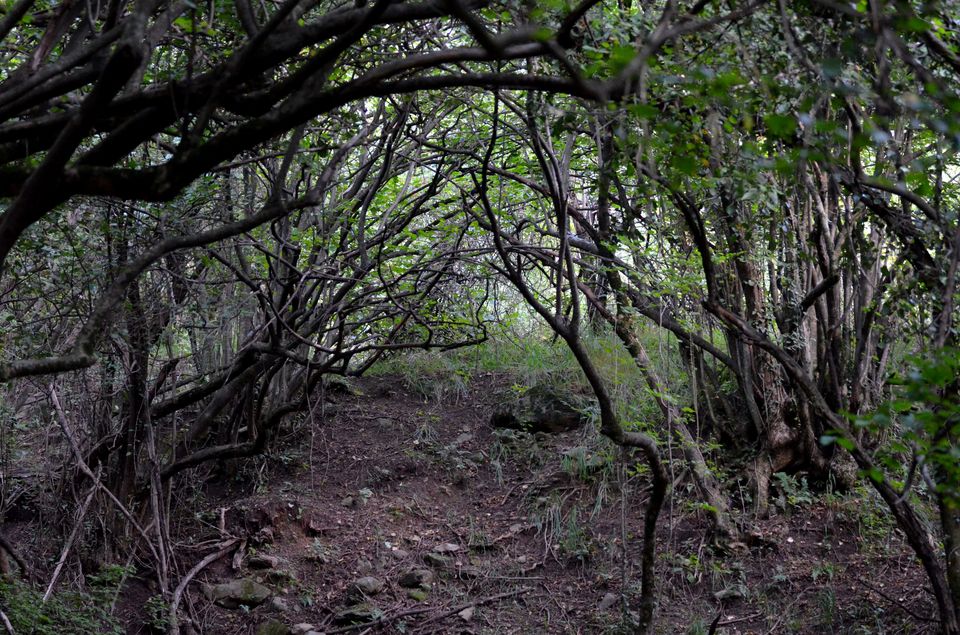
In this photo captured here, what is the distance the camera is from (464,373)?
288 inches

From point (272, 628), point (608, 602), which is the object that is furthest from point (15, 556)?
point (608, 602)

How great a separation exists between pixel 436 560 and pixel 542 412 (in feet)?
6.18

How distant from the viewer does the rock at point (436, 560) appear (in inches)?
233

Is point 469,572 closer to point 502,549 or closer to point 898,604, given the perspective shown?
point 502,549

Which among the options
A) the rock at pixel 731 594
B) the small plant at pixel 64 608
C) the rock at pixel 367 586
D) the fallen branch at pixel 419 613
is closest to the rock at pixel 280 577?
the rock at pixel 367 586

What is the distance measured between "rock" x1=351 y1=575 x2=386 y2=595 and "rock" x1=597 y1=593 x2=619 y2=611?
153cm

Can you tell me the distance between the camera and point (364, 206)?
16.6 ft

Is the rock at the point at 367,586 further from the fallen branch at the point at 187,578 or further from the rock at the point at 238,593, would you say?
the fallen branch at the point at 187,578

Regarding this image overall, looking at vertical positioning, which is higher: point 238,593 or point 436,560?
point 436,560

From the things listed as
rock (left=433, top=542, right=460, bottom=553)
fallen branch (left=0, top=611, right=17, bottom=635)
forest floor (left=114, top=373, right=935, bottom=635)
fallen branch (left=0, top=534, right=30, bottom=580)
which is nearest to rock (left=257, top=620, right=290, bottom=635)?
forest floor (left=114, top=373, right=935, bottom=635)

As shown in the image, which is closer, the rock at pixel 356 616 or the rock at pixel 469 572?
the rock at pixel 356 616

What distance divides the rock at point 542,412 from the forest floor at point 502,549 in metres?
0.12

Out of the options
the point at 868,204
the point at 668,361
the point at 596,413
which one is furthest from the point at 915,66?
the point at 596,413

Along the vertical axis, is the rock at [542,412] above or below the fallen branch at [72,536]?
above
